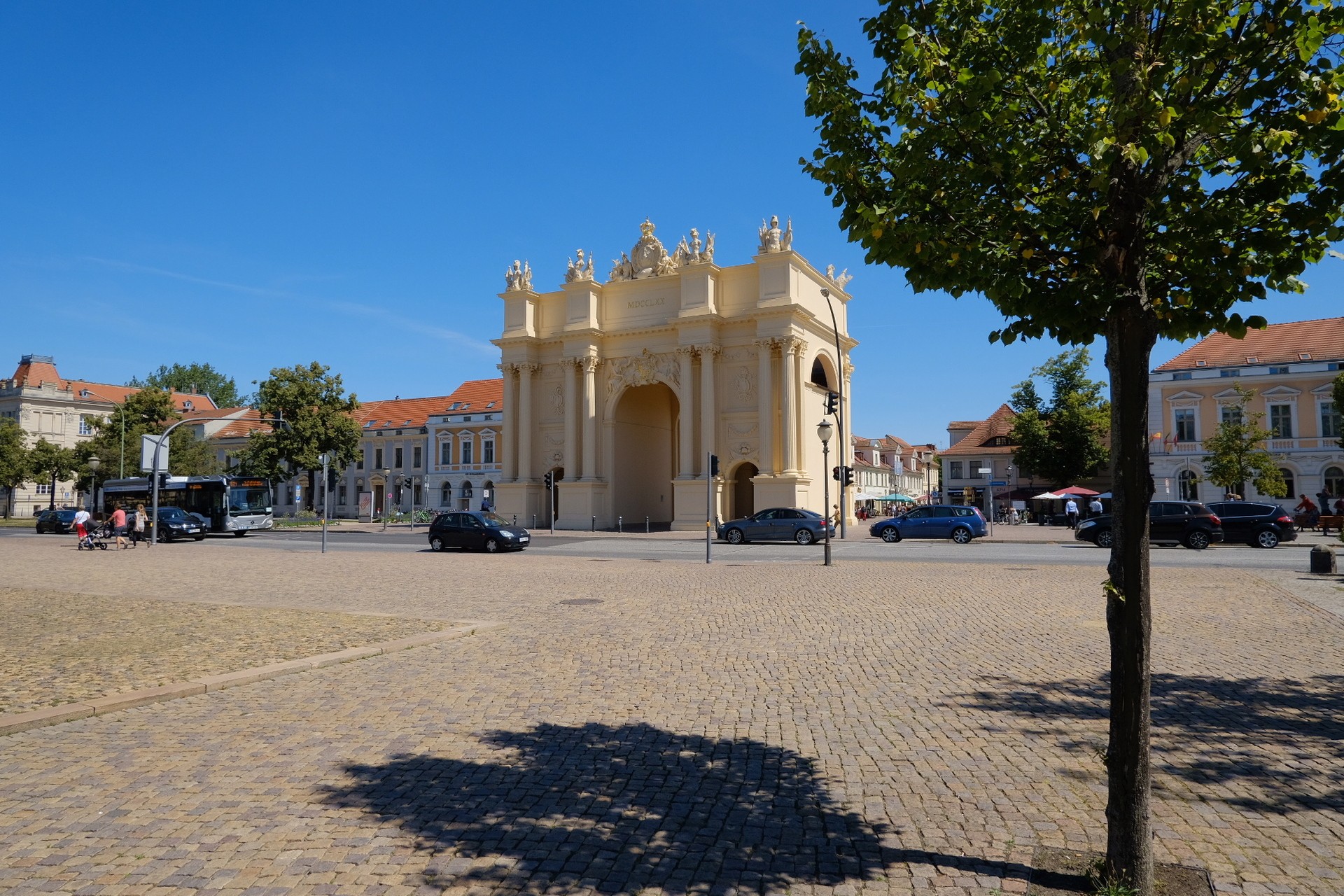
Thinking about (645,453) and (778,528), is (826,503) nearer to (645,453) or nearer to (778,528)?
(778,528)

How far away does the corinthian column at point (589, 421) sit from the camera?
50.7 meters

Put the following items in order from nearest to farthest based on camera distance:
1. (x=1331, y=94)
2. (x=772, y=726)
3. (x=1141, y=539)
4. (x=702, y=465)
Result: 1. (x=1331, y=94)
2. (x=1141, y=539)
3. (x=772, y=726)
4. (x=702, y=465)

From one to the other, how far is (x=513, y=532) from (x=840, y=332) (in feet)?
101

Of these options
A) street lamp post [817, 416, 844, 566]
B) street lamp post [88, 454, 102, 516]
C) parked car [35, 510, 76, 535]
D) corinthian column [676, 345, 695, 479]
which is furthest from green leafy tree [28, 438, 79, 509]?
street lamp post [817, 416, 844, 566]

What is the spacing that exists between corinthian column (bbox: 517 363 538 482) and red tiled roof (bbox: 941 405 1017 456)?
137 feet

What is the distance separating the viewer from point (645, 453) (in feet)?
186

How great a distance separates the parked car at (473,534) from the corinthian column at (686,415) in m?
18.7

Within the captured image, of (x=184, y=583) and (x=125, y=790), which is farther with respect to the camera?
(x=184, y=583)

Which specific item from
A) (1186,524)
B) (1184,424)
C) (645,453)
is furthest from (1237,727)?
(1184,424)

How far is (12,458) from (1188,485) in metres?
90.3

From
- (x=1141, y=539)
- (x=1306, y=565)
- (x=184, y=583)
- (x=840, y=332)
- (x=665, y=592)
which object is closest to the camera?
(x=1141, y=539)

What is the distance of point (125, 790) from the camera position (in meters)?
5.04

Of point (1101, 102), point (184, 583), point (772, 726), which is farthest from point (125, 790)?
point (184, 583)

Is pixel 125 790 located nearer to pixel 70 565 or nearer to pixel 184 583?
pixel 184 583
